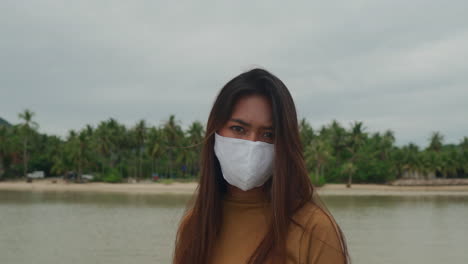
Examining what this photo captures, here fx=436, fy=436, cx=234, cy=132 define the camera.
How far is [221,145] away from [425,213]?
27.3 meters

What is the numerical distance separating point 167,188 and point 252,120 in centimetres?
4699

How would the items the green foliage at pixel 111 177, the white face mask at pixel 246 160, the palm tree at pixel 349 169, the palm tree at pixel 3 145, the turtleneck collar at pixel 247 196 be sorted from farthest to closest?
1. the palm tree at pixel 3 145
2. the green foliage at pixel 111 177
3. the palm tree at pixel 349 169
4. the turtleneck collar at pixel 247 196
5. the white face mask at pixel 246 160

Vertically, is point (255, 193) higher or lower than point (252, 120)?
lower

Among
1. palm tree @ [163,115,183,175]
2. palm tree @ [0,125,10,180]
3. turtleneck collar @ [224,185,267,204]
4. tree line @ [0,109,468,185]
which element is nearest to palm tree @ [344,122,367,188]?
tree line @ [0,109,468,185]

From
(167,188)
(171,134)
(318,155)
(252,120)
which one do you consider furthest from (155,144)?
(252,120)

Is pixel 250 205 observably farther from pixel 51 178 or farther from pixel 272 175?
pixel 51 178

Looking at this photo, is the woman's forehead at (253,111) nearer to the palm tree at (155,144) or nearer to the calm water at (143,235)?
the calm water at (143,235)

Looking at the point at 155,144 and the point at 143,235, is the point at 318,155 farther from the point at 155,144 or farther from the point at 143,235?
the point at 143,235

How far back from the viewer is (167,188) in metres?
47.9

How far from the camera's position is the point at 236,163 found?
192 cm

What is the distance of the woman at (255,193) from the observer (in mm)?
1688

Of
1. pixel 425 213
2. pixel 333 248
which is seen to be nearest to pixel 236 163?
pixel 333 248

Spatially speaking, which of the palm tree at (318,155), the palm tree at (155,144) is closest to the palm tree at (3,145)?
the palm tree at (155,144)

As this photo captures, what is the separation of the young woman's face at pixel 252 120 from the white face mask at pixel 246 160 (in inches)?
1.4
